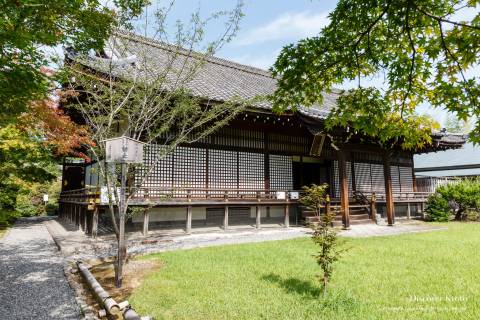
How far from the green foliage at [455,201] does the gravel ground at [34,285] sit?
52.1 ft

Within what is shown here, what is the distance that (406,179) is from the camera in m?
17.9

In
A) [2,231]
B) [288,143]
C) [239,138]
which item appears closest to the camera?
[2,231]

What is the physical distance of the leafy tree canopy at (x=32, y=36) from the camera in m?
3.57

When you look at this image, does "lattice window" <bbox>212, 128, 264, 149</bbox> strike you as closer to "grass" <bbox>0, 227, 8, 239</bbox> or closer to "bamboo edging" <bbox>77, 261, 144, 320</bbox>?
"bamboo edging" <bbox>77, 261, 144, 320</bbox>

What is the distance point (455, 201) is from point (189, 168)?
13491 mm

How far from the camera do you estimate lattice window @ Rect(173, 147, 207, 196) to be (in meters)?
10.8

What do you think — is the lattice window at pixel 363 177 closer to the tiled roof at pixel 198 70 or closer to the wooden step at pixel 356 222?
the wooden step at pixel 356 222

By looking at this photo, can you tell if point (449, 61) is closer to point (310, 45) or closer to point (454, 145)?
point (310, 45)

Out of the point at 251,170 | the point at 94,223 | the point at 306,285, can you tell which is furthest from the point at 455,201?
the point at 94,223

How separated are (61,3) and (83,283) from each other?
4389mm

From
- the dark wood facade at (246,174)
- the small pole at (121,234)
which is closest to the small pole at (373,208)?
the dark wood facade at (246,174)

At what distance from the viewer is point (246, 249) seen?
7.54m

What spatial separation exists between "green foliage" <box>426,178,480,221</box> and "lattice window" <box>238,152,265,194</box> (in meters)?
9.11

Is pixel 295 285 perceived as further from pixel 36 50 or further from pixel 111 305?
pixel 36 50
